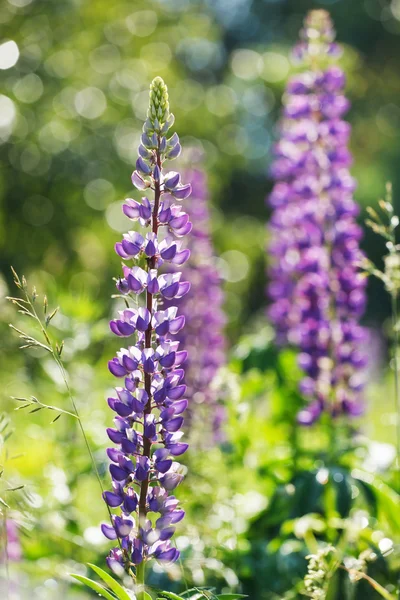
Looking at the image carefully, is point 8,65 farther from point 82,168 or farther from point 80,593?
point 80,593

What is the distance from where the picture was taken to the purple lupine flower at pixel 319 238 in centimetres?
268

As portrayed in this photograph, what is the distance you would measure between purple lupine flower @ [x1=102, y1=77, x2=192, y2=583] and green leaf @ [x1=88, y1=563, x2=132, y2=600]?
53mm

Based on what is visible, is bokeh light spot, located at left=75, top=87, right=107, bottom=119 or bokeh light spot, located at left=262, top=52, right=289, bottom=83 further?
bokeh light spot, located at left=262, top=52, right=289, bottom=83

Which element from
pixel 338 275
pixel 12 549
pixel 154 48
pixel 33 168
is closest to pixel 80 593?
pixel 12 549

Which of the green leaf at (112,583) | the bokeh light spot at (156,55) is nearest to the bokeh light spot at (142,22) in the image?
the bokeh light spot at (156,55)

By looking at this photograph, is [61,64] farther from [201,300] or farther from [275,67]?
[275,67]

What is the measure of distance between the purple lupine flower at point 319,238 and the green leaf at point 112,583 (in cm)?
139

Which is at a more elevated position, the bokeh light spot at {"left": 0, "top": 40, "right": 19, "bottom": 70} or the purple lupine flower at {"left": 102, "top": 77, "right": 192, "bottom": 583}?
the purple lupine flower at {"left": 102, "top": 77, "right": 192, "bottom": 583}

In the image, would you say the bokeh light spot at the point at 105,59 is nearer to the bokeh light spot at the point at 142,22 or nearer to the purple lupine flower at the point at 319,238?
the bokeh light spot at the point at 142,22

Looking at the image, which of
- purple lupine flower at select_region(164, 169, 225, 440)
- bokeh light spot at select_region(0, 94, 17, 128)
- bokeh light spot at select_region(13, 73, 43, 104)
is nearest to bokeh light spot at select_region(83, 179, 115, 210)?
bokeh light spot at select_region(13, 73, 43, 104)

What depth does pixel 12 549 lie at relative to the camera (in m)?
2.19

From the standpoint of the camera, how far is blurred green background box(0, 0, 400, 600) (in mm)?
2421

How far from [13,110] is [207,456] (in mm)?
4367

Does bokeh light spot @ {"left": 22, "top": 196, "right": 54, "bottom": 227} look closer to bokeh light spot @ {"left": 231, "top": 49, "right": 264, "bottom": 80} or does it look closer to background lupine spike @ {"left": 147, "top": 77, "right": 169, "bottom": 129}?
background lupine spike @ {"left": 147, "top": 77, "right": 169, "bottom": 129}
